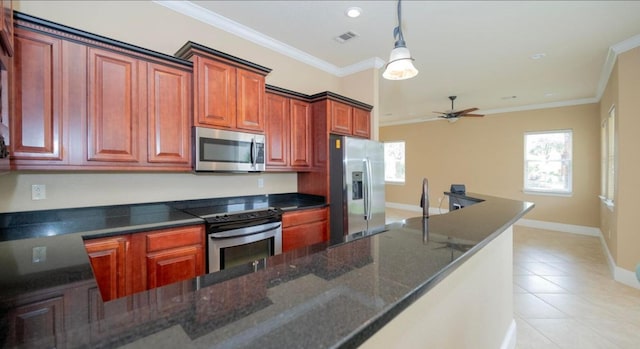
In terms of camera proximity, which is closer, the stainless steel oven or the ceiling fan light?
the ceiling fan light

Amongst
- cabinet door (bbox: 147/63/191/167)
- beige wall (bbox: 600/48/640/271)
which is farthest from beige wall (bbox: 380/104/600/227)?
cabinet door (bbox: 147/63/191/167)

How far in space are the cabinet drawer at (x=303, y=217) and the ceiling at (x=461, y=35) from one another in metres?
2.09

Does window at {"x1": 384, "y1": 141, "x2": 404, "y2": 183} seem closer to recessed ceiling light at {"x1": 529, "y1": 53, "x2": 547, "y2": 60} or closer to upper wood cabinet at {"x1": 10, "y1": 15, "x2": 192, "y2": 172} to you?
recessed ceiling light at {"x1": 529, "y1": 53, "x2": 547, "y2": 60}

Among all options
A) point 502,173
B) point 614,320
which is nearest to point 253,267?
point 614,320

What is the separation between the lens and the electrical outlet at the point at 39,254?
1.24 metres

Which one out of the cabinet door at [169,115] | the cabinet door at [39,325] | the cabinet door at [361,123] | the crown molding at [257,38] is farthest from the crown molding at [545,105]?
the cabinet door at [39,325]

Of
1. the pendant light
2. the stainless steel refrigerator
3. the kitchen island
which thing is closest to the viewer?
the kitchen island

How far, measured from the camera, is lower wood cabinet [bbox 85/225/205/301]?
1.73 metres

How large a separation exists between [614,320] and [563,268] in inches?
54.2

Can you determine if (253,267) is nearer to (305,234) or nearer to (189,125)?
(189,125)

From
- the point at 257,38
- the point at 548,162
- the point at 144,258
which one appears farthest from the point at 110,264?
the point at 548,162

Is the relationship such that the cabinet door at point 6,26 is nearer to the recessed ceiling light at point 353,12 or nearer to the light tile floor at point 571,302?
the recessed ceiling light at point 353,12

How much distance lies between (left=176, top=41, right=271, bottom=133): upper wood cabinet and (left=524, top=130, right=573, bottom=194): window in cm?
640

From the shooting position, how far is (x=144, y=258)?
6.19 feet
